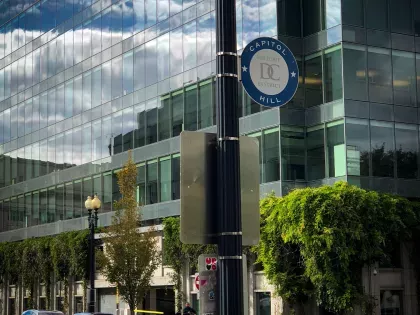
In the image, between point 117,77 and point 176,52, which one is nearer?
point 176,52

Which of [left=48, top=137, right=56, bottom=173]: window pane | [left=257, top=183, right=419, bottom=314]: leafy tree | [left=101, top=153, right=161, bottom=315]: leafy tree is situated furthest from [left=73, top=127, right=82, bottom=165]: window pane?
[left=257, top=183, right=419, bottom=314]: leafy tree

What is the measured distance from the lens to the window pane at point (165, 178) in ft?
140

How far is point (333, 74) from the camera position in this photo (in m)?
35.8

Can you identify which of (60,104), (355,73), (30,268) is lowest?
(30,268)

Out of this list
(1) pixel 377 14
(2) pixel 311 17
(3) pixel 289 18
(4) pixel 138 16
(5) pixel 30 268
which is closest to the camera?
(1) pixel 377 14

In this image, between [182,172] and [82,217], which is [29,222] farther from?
[182,172]

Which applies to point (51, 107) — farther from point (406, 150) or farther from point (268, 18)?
point (406, 150)

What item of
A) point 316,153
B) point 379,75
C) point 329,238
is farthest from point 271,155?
point 379,75

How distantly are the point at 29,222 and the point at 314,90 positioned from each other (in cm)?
2853

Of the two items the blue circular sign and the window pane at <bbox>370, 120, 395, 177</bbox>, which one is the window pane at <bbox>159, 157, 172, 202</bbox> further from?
the blue circular sign

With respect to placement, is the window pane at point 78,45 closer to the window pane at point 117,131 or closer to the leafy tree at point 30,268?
the window pane at point 117,131

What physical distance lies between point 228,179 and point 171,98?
116ft

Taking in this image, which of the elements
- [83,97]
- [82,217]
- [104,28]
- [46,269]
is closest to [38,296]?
[46,269]

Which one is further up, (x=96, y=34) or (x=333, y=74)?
(x=96, y=34)
